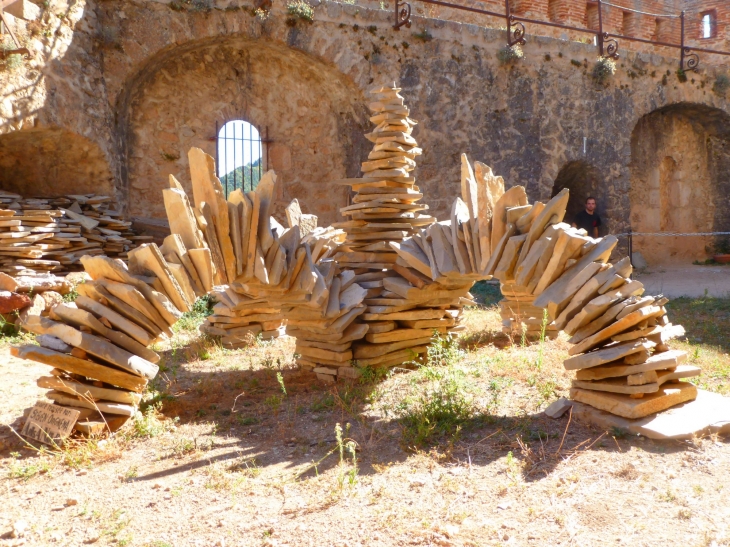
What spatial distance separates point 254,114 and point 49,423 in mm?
8048

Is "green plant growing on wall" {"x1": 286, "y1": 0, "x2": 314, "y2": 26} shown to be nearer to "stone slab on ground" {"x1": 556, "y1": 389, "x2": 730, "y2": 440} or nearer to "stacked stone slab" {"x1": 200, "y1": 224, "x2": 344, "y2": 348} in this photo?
"stacked stone slab" {"x1": 200, "y1": 224, "x2": 344, "y2": 348}

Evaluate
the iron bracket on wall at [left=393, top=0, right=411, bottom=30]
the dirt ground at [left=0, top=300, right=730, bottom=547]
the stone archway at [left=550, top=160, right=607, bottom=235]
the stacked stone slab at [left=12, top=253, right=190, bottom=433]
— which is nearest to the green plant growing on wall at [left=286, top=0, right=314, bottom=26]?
the iron bracket on wall at [left=393, top=0, right=411, bottom=30]

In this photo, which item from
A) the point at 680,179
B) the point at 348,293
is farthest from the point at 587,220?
the point at 348,293

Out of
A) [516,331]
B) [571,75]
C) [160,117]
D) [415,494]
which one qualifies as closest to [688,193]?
[571,75]

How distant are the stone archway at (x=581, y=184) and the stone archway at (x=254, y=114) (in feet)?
14.2

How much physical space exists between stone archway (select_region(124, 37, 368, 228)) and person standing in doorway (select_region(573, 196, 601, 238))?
445cm

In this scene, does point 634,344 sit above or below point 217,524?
above

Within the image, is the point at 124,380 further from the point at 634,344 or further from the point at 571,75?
the point at 571,75

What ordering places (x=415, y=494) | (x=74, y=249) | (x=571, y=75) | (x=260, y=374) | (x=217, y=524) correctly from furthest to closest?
(x=571, y=75) → (x=74, y=249) → (x=260, y=374) → (x=415, y=494) → (x=217, y=524)

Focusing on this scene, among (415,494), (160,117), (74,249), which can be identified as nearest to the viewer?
(415,494)

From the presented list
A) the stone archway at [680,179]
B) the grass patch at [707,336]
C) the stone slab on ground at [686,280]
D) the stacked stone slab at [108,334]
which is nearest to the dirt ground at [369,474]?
the grass patch at [707,336]

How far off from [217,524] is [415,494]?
0.96m

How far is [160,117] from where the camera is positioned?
402 inches

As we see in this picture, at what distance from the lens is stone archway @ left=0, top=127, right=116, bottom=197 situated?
892cm
